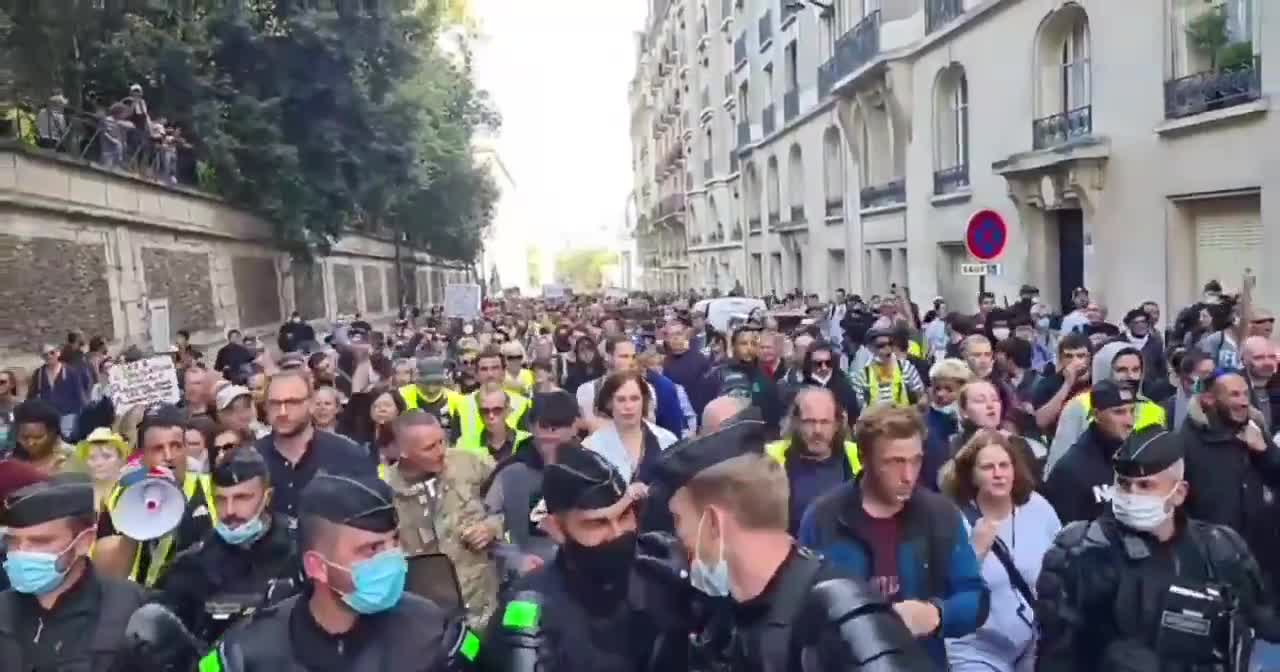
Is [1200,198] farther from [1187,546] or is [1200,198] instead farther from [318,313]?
[318,313]

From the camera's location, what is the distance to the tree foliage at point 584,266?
6914 inches

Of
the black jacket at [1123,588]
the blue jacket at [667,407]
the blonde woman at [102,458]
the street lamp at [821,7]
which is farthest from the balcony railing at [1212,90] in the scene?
the street lamp at [821,7]

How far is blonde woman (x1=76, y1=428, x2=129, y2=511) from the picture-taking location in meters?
6.34

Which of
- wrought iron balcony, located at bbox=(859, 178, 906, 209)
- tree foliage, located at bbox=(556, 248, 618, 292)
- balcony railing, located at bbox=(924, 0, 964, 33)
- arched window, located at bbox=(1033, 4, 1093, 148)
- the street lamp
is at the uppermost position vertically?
the street lamp

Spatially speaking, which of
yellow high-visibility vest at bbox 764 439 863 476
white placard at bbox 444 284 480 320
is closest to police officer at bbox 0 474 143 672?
yellow high-visibility vest at bbox 764 439 863 476

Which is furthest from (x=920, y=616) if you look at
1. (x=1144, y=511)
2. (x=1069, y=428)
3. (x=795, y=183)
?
(x=795, y=183)

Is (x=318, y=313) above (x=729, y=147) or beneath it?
beneath

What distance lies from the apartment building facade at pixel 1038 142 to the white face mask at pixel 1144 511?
422 inches

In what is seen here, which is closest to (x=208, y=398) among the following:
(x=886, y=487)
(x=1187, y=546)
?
(x=886, y=487)

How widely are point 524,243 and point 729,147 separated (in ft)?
383

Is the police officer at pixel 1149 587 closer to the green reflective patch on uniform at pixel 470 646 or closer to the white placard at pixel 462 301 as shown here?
the green reflective patch on uniform at pixel 470 646

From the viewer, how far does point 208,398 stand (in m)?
9.09

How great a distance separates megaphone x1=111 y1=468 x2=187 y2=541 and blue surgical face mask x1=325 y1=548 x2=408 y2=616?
202 centimetres

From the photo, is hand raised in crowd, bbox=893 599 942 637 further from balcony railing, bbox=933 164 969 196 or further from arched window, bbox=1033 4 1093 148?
balcony railing, bbox=933 164 969 196
